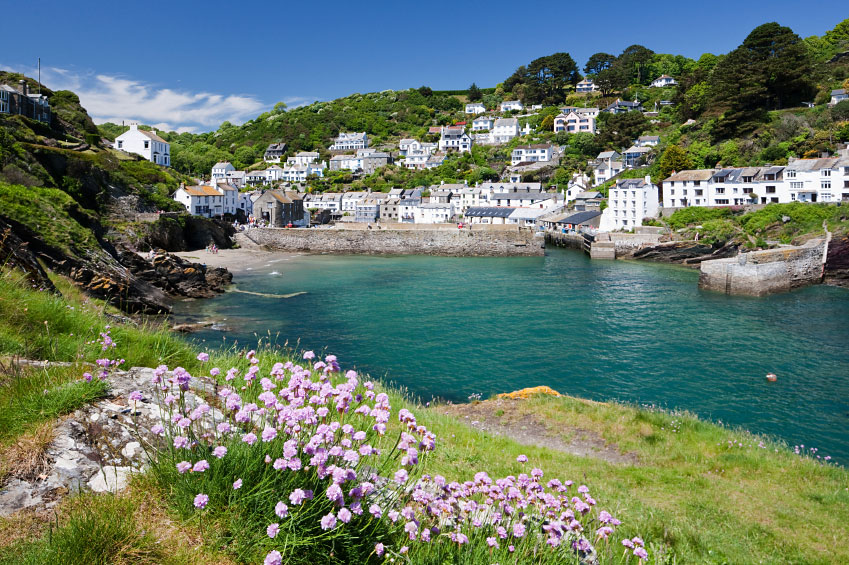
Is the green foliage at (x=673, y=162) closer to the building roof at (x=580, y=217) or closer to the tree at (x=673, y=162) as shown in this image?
the tree at (x=673, y=162)

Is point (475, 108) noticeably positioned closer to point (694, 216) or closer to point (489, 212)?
point (489, 212)

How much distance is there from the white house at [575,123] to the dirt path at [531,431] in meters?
119

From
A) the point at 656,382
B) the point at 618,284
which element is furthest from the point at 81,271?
the point at 618,284

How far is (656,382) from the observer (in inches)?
818

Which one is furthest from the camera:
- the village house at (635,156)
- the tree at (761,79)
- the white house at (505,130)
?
the white house at (505,130)

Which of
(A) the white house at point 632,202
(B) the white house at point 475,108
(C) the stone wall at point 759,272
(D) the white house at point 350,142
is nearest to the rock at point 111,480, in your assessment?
(C) the stone wall at point 759,272

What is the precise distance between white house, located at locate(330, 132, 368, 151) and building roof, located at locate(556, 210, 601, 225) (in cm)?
8285

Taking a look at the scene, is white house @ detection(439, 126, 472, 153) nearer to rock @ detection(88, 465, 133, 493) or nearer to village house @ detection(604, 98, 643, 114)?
village house @ detection(604, 98, 643, 114)

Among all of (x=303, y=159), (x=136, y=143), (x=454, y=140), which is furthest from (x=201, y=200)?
(x=454, y=140)

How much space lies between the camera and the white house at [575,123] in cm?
12212

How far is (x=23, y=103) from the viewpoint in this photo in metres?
63.2

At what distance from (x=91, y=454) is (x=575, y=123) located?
435 feet

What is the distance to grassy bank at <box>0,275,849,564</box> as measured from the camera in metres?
3.08

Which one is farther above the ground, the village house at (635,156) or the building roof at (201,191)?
the village house at (635,156)
